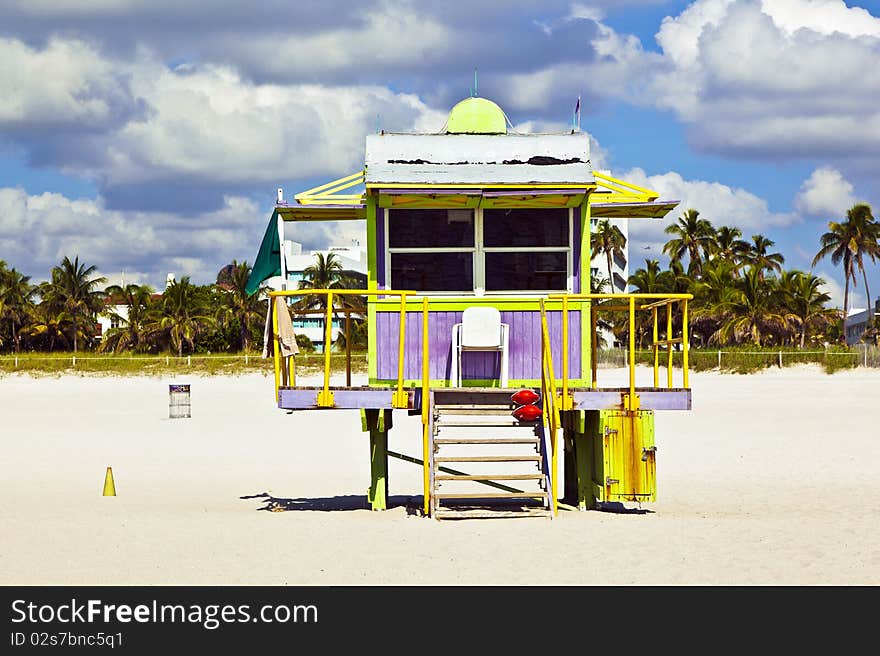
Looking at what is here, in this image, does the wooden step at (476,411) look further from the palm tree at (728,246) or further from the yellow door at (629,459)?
the palm tree at (728,246)

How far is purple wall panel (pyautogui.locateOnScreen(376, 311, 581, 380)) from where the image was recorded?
13305 millimetres

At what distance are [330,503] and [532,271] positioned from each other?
192 inches

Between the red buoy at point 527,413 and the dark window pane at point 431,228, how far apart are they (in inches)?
88.9

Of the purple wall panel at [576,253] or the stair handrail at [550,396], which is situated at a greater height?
the purple wall panel at [576,253]

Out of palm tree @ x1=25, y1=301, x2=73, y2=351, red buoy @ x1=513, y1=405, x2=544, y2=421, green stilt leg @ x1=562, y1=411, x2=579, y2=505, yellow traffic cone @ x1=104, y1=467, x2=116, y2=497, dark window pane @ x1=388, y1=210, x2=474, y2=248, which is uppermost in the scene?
palm tree @ x1=25, y1=301, x2=73, y2=351

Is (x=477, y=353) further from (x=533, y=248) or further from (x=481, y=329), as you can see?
(x=533, y=248)

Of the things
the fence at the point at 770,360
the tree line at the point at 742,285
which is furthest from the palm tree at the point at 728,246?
the fence at the point at 770,360

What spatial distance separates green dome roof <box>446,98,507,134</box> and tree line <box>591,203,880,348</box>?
45836 mm

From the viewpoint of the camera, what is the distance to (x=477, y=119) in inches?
571

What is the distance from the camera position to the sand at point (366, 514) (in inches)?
398


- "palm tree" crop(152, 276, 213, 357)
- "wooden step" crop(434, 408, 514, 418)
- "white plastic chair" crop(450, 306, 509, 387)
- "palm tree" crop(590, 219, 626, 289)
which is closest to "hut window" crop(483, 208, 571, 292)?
"white plastic chair" crop(450, 306, 509, 387)

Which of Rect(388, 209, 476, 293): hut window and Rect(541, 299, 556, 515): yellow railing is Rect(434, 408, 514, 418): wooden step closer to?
Rect(541, 299, 556, 515): yellow railing

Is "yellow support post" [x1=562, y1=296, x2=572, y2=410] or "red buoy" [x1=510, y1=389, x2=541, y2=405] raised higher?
"yellow support post" [x1=562, y1=296, x2=572, y2=410]

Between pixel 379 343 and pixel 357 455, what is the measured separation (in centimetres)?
994
